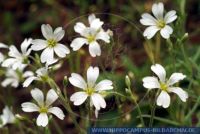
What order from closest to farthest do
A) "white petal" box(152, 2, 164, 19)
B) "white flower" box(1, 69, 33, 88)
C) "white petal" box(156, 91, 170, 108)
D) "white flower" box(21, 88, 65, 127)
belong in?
"white petal" box(156, 91, 170, 108) < "white flower" box(21, 88, 65, 127) < "white petal" box(152, 2, 164, 19) < "white flower" box(1, 69, 33, 88)

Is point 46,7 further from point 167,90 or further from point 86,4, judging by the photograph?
point 167,90

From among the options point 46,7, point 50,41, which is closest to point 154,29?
point 50,41

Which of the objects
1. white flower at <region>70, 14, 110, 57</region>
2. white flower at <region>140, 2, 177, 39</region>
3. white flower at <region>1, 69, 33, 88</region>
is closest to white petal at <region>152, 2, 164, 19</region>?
white flower at <region>140, 2, 177, 39</region>

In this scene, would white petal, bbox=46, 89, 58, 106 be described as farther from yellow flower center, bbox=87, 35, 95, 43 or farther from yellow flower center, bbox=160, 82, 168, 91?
yellow flower center, bbox=160, 82, 168, 91

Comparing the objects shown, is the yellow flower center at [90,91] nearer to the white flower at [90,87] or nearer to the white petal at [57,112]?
the white flower at [90,87]

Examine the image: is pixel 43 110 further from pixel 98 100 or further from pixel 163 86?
pixel 163 86

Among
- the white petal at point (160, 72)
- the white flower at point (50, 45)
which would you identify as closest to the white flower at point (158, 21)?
the white petal at point (160, 72)
